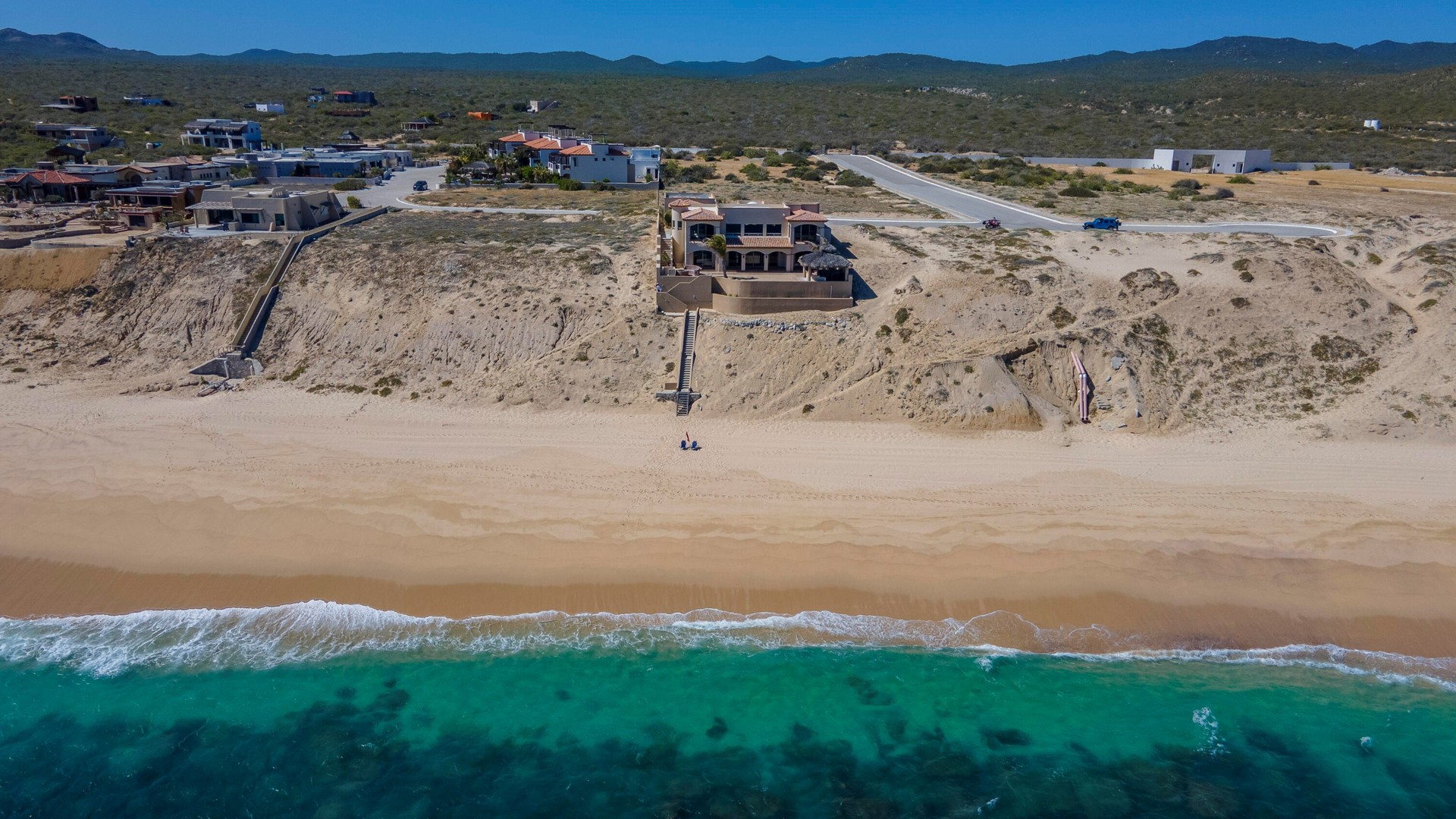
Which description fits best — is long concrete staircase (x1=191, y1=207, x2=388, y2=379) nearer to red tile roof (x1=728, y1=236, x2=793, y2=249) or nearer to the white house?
red tile roof (x1=728, y1=236, x2=793, y2=249)

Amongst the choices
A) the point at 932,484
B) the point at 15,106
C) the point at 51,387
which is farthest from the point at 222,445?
the point at 15,106

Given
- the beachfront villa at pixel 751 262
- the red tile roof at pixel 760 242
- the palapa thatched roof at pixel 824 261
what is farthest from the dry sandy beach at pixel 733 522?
the red tile roof at pixel 760 242

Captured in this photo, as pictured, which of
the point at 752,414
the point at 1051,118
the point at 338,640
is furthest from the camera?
the point at 1051,118

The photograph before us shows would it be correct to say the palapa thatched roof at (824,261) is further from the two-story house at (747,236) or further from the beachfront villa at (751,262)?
the two-story house at (747,236)

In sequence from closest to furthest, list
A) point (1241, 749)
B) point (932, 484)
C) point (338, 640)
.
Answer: point (1241, 749), point (338, 640), point (932, 484)

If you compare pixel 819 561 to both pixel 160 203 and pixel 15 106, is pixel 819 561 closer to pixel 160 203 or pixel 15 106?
pixel 160 203

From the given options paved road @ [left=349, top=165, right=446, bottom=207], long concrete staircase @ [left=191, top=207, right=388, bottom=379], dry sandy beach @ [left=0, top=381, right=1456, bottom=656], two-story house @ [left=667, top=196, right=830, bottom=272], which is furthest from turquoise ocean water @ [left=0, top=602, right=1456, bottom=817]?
paved road @ [left=349, top=165, right=446, bottom=207]

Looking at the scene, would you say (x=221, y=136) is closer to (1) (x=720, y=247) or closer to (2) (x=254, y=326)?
(2) (x=254, y=326)
